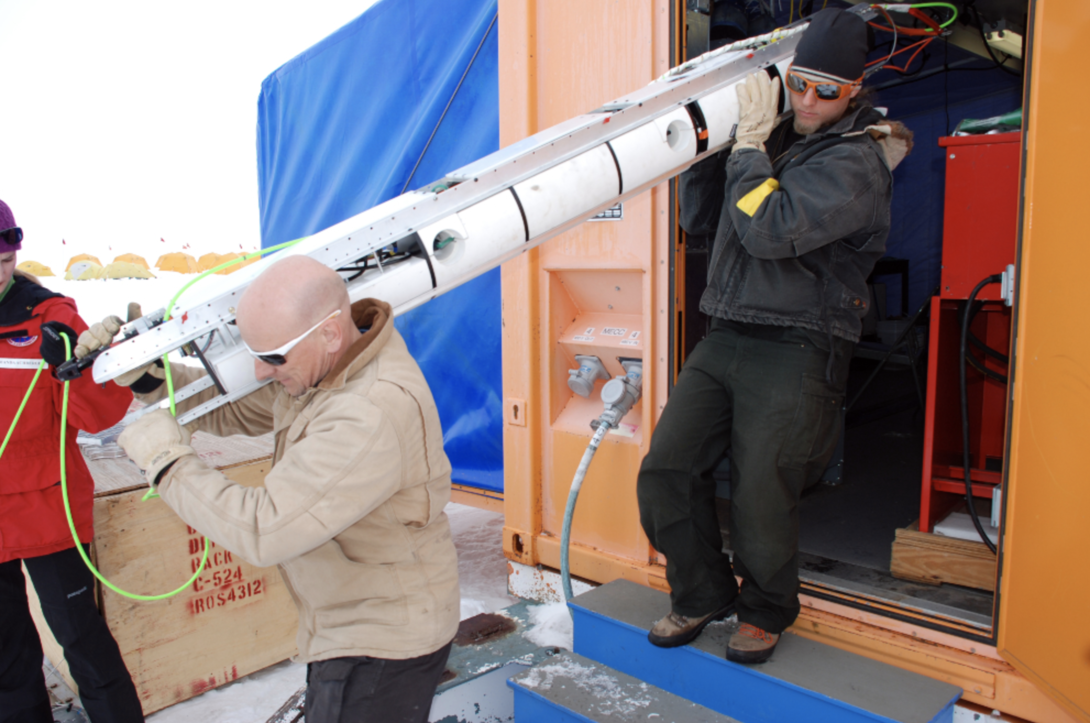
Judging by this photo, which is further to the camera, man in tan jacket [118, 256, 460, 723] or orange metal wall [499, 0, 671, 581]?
orange metal wall [499, 0, 671, 581]

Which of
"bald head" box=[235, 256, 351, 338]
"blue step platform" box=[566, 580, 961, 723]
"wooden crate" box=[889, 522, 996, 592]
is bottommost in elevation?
"blue step platform" box=[566, 580, 961, 723]

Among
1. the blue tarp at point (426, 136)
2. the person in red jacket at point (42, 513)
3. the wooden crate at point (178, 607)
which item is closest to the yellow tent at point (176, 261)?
the blue tarp at point (426, 136)

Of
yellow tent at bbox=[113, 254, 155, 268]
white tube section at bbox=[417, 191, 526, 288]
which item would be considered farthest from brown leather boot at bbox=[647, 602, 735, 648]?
yellow tent at bbox=[113, 254, 155, 268]

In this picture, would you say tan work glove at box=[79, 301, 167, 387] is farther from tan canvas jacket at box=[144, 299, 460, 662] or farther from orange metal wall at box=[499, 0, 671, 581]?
orange metal wall at box=[499, 0, 671, 581]

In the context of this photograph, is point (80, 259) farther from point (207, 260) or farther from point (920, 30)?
point (920, 30)

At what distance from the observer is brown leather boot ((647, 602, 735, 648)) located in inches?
92.2

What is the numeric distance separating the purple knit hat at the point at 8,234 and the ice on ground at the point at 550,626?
2260mm

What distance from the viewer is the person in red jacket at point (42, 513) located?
2.13 m

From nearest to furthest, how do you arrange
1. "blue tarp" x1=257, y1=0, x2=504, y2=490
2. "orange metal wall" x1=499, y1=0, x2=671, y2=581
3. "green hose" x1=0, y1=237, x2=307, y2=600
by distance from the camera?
"green hose" x1=0, y1=237, x2=307, y2=600
"orange metal wall" x1=499, y1=0, x2=671, y2=581
"blue tarp" x1=257, y1=0, x2=504, y2=490

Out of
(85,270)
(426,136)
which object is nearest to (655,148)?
(426,136)

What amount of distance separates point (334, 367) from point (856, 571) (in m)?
2.15

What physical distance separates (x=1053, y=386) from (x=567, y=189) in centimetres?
134

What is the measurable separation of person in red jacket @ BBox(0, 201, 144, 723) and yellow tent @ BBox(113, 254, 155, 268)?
8.59 meters

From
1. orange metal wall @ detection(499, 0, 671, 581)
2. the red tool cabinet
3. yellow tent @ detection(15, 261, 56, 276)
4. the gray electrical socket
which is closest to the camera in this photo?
the red tool cabinet
